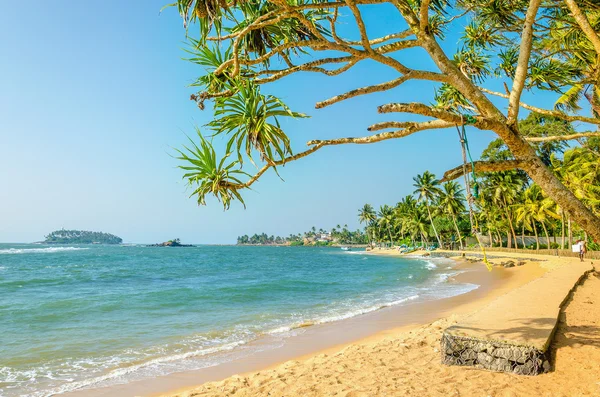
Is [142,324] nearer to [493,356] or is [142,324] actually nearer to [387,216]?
[493,356]

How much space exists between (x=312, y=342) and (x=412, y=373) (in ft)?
12.5

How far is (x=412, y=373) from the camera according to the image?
495 centimetres

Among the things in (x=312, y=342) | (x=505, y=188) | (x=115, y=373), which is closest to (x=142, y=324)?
(x=115, y=373)

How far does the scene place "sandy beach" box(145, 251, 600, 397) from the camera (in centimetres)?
405

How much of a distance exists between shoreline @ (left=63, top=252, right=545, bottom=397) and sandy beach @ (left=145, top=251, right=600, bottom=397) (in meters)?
0.35

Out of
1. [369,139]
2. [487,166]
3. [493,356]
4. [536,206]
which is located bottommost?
[493,356]

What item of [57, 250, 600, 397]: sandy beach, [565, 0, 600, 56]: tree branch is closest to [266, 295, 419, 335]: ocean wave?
[57, 250, 600, 397]: sandy beach

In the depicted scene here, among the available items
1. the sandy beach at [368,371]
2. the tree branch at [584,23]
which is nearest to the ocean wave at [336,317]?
the sandy beach at [368,371]

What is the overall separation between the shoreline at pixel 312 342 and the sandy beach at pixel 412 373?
345 millimetres

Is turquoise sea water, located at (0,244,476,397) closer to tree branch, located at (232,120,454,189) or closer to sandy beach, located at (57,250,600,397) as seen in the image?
sandy beach, located at (57,250,600,397)

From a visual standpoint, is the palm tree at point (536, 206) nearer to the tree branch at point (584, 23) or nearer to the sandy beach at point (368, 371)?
the sandy beach at point (368, 371)

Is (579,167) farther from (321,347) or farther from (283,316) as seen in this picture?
(321,347)

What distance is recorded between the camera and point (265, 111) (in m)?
3.17

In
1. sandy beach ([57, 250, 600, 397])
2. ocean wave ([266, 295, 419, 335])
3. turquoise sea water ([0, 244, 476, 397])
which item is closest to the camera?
sandy beach ([57, 250, 600, 397])
